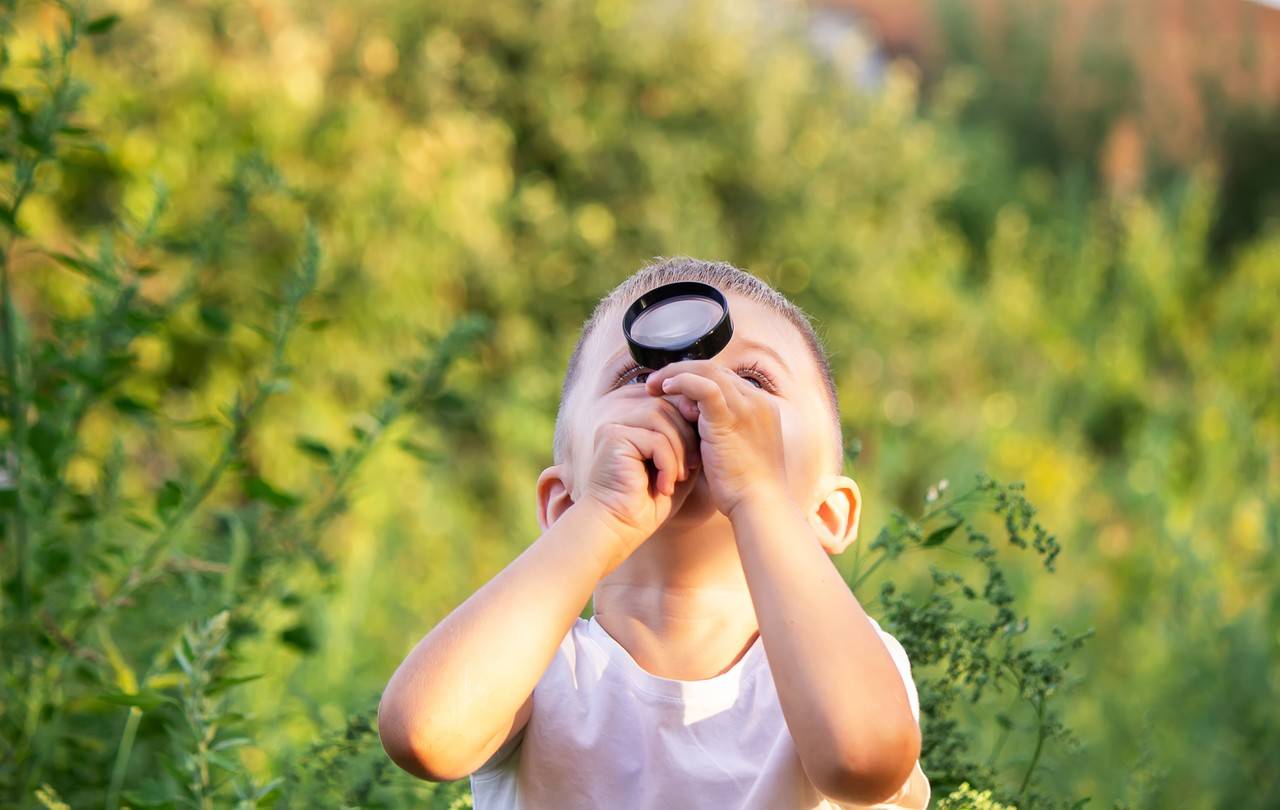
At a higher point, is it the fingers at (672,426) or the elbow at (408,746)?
the fingers at (672,426)

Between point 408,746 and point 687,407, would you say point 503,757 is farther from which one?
A: point 687,407

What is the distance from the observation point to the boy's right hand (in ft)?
4.64

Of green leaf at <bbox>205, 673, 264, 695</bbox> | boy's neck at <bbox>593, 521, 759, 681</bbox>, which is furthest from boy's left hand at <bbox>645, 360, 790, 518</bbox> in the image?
green leaf at <bbox>205, 673, 264, 695</bbox>

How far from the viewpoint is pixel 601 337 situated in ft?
5.51

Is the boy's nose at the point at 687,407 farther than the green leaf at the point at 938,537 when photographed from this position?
No

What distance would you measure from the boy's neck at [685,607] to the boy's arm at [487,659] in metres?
0.13

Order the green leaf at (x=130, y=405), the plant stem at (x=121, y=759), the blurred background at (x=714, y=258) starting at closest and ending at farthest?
the plant stem at (x=121, y=759)
the green leaf at (x=130, y=405)
the blurred background at (x=714, y=258)

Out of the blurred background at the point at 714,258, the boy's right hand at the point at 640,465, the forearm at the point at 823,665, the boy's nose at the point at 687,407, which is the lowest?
the blurred background at the point at 714,258

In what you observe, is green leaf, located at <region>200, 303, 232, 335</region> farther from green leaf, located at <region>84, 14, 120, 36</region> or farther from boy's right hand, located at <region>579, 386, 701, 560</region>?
boy's right hand, located at <region>579, 386, 701, 560</region>

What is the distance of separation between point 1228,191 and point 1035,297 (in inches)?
78.1

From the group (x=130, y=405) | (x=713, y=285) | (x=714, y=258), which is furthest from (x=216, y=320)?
(x=714, y=258)

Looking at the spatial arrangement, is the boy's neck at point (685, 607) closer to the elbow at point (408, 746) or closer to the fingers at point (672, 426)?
the fingers at point (672, 426)

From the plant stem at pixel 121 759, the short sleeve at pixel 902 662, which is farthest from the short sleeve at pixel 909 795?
the plant stem at pixel 121 759

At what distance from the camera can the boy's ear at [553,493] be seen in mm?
1632
